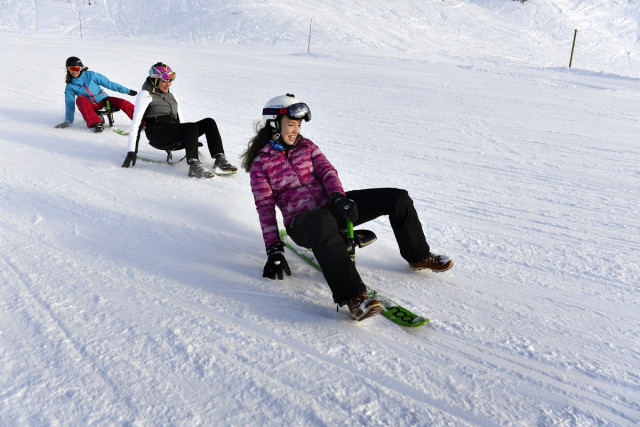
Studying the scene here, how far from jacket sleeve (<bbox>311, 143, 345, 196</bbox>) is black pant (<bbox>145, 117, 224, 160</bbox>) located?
Result: 8.09 feet

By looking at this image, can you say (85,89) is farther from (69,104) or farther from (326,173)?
(326,173)

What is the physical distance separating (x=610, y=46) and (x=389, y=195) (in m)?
30.8

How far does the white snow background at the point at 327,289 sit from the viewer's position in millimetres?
2160

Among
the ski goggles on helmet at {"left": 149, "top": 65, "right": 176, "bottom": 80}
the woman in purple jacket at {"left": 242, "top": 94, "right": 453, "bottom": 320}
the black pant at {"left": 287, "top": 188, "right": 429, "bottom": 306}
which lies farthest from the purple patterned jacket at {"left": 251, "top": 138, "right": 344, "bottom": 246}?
the ski goggles on helmet at {"left": 149, "top": 65, "right": 176, "bottom": 80}

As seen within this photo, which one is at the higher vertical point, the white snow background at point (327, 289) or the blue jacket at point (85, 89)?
the blue jacket at point (85, 89)

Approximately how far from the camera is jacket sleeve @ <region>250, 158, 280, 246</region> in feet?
10.3

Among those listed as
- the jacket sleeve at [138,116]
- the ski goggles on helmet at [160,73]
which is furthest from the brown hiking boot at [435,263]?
the ski goggles on helmet at [160,73]

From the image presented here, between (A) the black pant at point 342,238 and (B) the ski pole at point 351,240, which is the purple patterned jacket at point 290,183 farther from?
(B) the ski pole at point 351,240

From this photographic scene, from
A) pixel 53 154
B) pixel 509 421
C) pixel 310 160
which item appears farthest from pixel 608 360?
pixel 53 154

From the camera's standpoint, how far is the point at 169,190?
4.93 metres

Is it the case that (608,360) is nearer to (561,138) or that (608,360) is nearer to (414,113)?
(561,138)

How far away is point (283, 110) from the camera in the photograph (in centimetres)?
323

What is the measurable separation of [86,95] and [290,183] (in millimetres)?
5310

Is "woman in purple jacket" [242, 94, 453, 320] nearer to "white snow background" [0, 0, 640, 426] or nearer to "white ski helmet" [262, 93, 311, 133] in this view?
"white ski helmet" [262, 93, 311, 133]
